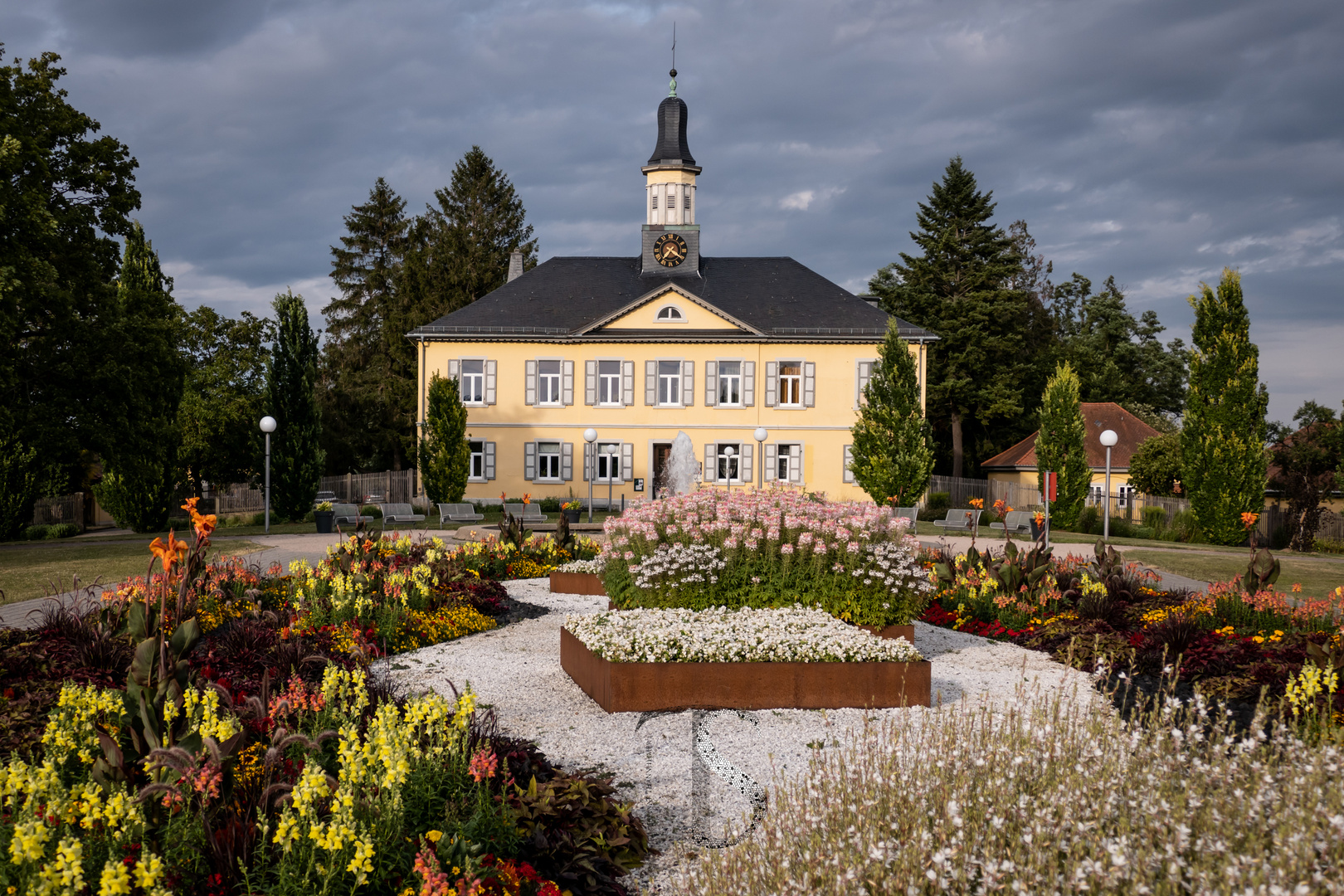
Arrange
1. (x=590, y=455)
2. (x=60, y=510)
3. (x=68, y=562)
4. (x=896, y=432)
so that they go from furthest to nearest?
(x=60, y=510) < (x=590, y=455) < (x=896, y=432) < (x=68, y=562)

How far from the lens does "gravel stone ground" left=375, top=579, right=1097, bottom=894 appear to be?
155 inches

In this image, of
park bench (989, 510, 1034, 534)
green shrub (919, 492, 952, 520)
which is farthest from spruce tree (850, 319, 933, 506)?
park bench (989, 510, 1034, 534)

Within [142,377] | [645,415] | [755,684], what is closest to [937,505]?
[645,415]

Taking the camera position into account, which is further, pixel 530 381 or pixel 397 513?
pixel 530 381

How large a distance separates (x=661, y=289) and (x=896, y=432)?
9756 mm

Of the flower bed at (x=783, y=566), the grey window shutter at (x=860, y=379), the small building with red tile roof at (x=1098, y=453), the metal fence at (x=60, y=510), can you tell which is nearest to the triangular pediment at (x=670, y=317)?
the grey window shutter at (x=860, y=379)

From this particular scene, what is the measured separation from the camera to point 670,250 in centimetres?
3450

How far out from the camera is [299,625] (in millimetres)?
6637

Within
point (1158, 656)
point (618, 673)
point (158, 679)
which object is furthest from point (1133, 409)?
point (158, 679)

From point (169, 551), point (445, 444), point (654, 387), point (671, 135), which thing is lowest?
point (169, 551)

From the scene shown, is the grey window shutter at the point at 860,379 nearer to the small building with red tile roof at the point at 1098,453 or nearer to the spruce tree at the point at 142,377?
the small building with red tile roof at the point at 1098,453

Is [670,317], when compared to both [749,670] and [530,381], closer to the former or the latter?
[530,381]

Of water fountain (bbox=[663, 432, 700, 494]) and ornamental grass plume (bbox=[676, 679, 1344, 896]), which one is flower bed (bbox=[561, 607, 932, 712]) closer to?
ornamental grass plume (bbox=[676, 679, 1344, 896])

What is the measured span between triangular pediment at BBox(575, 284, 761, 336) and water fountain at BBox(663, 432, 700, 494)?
396 centimetres
